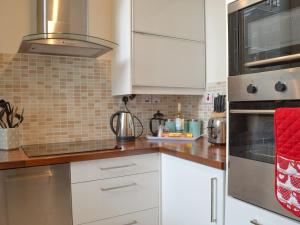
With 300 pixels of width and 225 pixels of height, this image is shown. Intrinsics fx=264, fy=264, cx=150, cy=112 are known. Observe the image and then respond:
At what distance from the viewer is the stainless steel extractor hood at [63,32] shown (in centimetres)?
155

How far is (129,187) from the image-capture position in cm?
159

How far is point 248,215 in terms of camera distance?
1.05m

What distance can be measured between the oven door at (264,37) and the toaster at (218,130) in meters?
0.55

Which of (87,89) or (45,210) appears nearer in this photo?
(45,210)

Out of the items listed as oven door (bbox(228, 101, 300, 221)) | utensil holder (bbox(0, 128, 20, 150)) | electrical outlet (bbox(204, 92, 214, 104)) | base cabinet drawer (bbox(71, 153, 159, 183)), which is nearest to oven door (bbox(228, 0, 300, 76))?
oven door (bbox(228, 101, 300, 221))

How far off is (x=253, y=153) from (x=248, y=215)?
0.25 metres

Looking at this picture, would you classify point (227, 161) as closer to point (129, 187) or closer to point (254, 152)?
point (254, 152)

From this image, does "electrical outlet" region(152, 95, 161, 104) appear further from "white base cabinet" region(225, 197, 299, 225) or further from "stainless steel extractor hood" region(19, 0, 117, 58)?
"white base cabinet" region(225, 197, 299, 225)

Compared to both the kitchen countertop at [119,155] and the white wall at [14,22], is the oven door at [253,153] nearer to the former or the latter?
the kitchen countertop at [119,155]

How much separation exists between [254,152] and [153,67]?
3.40 ft

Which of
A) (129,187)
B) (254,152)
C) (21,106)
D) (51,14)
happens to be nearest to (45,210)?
(129,187)

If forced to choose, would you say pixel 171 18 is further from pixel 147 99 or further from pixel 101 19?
pixel 147 99

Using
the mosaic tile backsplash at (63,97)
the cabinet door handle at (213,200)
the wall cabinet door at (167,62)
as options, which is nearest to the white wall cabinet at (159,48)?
the wall cabinet door at (167,62)

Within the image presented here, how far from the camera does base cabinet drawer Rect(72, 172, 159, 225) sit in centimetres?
145
